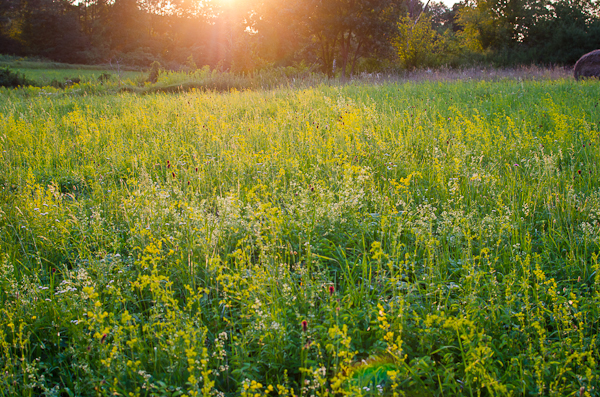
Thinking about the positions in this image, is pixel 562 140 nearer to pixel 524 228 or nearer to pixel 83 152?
pixel 524 228

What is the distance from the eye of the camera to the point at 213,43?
168ft

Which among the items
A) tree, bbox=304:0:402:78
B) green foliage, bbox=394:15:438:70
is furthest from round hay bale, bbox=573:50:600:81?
tree, bbox=304:0:402:78

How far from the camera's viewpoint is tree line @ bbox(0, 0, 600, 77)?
63.3 feet

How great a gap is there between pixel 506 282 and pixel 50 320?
259 cm

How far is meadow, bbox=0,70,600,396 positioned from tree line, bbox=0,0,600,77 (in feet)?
48.5

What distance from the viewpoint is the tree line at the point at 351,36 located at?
19.3 m

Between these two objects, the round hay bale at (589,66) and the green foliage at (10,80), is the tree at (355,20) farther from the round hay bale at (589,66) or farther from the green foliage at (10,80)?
the green foliage at (10,80)

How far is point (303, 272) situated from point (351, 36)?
22090 mm

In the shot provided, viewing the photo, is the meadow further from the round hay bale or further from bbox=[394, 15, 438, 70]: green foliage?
bbox=[394, 15, 438, 70]: green foliage

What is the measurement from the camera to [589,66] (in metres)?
13.1

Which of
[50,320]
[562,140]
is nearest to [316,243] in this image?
[50,320]

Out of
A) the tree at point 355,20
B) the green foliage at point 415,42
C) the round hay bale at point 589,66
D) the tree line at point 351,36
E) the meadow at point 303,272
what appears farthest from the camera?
the green foliage at point 415,42

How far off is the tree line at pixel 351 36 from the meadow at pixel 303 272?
14.8 m

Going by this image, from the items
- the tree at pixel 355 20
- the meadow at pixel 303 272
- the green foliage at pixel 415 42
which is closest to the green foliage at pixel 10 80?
the tree at pixel 355 20
